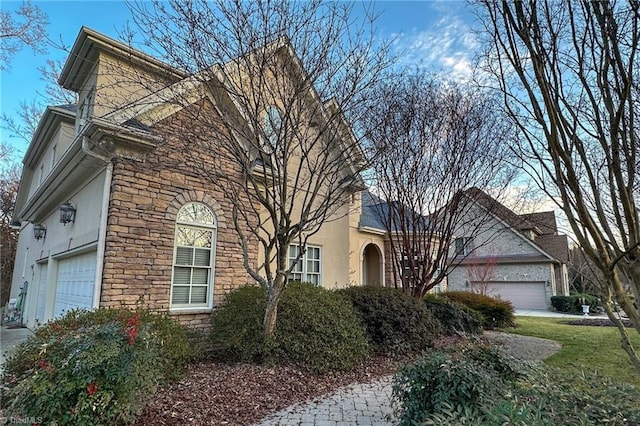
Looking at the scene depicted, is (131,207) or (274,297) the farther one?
(131,207)

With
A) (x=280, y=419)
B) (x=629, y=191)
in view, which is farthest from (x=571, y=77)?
(x=280, y=419)

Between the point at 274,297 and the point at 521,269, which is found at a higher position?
the point at 521,269

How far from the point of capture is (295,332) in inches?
293

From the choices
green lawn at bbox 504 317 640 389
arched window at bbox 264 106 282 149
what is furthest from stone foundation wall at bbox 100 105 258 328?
green lawn at bbox 504 317 640 389

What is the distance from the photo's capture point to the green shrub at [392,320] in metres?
9.20

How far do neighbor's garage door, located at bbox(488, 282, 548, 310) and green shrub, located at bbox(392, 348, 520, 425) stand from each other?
26.3m

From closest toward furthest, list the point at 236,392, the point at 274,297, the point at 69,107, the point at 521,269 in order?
the point at 236,392
the point at 274,297
the point at 69,107
the point at 521,269

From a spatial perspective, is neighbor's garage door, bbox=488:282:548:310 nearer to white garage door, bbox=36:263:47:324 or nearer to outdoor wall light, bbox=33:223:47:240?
white garage door, bbox=36:263:47:324

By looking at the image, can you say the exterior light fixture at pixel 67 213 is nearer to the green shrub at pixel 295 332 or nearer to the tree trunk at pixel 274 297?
the green shrub at pixel 295 332

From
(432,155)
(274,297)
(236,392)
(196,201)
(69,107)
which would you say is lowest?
(236,392)

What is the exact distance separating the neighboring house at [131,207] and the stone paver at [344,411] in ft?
11.2

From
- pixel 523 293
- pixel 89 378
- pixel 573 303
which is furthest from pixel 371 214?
pixel 523 293

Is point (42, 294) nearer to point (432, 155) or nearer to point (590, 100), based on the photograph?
point (432, 155)

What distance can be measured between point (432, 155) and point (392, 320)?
491 cm
